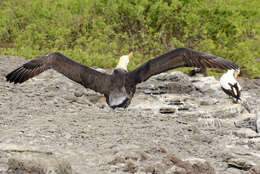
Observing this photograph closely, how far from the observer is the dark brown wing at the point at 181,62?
7.76 m

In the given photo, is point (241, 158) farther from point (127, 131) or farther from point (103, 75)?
point (103, 75)

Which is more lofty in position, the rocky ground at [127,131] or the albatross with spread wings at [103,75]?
the albatross with spread wings at [103,75]

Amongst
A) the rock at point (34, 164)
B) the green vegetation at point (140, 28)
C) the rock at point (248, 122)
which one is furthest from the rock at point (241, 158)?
the green vegetation at point (140, 28)

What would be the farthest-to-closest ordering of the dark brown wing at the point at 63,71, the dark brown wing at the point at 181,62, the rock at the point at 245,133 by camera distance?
the dark brown wing at the point at 63,71, the rock at the point at 245,133, the dark brown wing at the point at 181,62

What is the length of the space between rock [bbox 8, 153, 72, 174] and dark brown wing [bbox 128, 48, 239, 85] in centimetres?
377

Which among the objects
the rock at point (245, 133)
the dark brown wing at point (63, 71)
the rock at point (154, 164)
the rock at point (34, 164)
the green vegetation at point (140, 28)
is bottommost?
the rock at point (34, 164)

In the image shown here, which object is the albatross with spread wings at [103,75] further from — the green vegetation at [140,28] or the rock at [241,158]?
the green vegetation at [140,28]

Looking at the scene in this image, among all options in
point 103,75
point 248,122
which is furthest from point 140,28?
point 248,122

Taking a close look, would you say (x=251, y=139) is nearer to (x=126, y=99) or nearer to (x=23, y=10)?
(x=126, y=99)

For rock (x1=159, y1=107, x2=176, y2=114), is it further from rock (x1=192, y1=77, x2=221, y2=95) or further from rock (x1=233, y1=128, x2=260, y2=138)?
rock (x1=192, y1=77, x2=221, y2=95)

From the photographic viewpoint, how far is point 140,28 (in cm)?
1906

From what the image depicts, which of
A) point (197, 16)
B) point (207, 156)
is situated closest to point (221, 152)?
point (207, 156)

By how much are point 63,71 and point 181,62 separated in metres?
2.34

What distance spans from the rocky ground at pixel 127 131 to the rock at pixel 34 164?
0.01m
